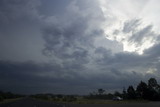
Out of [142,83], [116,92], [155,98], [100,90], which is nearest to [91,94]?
[100,90]

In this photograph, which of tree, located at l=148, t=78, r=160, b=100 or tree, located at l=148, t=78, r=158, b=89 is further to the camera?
tree, located at l=148, t=78, r=158, b=89

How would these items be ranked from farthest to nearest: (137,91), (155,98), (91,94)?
(91,94), (137,91), (155,98)

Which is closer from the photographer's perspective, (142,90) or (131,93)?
(142,90)

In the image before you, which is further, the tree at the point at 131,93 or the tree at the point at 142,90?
the tree at the point at 131,93

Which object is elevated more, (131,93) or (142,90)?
(142,90)

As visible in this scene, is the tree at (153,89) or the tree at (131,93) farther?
the tree at (131,93)

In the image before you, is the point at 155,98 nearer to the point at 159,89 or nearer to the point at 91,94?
the point at 159,89

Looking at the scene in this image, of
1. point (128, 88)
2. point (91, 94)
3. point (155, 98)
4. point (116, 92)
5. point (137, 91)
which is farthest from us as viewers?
point (91, 94)

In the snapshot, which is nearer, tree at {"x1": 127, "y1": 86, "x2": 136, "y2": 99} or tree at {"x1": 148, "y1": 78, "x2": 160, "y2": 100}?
tree at {"x1": 148, "y1": 78, "x2": 160, "y2": 100}

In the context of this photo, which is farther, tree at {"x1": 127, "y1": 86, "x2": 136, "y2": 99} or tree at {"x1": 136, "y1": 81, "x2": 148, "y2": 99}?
tree at {"x1": 127, "y1": 86, "x2": 136, "y2": 99}

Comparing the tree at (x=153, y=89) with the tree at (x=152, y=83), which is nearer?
the tree at (x=153, y=89)

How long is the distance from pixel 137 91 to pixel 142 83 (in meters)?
4.47

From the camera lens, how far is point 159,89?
93.1 metres

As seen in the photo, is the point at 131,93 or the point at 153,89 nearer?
the point at 153,89
